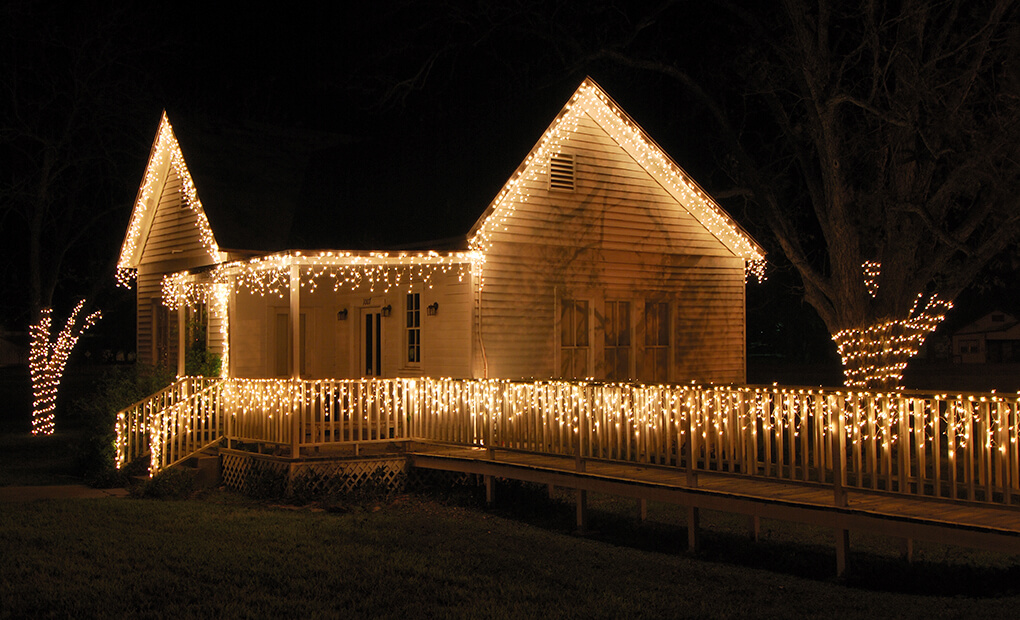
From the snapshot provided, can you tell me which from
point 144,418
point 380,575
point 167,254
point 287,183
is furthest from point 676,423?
point 167,254

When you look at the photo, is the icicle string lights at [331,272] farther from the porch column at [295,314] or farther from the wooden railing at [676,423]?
the wooden railing at [676,423]

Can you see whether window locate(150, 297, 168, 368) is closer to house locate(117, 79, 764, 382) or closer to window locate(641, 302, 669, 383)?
house locate(117, 79, 764, 382)

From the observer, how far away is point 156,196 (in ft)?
73.3

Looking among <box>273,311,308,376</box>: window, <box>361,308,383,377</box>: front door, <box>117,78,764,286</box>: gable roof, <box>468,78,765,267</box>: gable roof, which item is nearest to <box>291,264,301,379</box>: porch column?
<box>117,78,764,286</box>: gable roof

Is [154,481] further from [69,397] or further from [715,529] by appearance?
[69,397]

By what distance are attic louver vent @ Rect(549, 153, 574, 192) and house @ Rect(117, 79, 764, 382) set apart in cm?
2

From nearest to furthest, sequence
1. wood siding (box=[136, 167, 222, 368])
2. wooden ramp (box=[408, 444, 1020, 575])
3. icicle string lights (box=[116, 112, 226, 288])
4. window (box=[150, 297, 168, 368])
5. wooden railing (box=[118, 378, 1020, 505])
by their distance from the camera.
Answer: wooden ramp (box=[408, 444, 1020, 575])
wooden railing (box=[118, 378, 1020, 505])
icicle string lights (box=[116, 112, 226, 288])
wood siding (box=[136, 167, 222, 368])
window (box=[150, 297, 168, 368])

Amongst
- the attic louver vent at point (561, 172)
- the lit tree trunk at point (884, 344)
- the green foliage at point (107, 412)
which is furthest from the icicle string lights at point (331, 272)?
the lit tree trunk at point (884, 344)

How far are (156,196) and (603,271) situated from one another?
10.9 metres

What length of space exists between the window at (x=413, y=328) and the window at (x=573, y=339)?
8.41 feet

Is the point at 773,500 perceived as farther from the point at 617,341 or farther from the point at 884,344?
the point at 884,344

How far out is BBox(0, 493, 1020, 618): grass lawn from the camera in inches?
319

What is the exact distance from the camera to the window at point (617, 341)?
719 inches

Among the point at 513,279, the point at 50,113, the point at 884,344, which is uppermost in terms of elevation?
the point at 50,113
